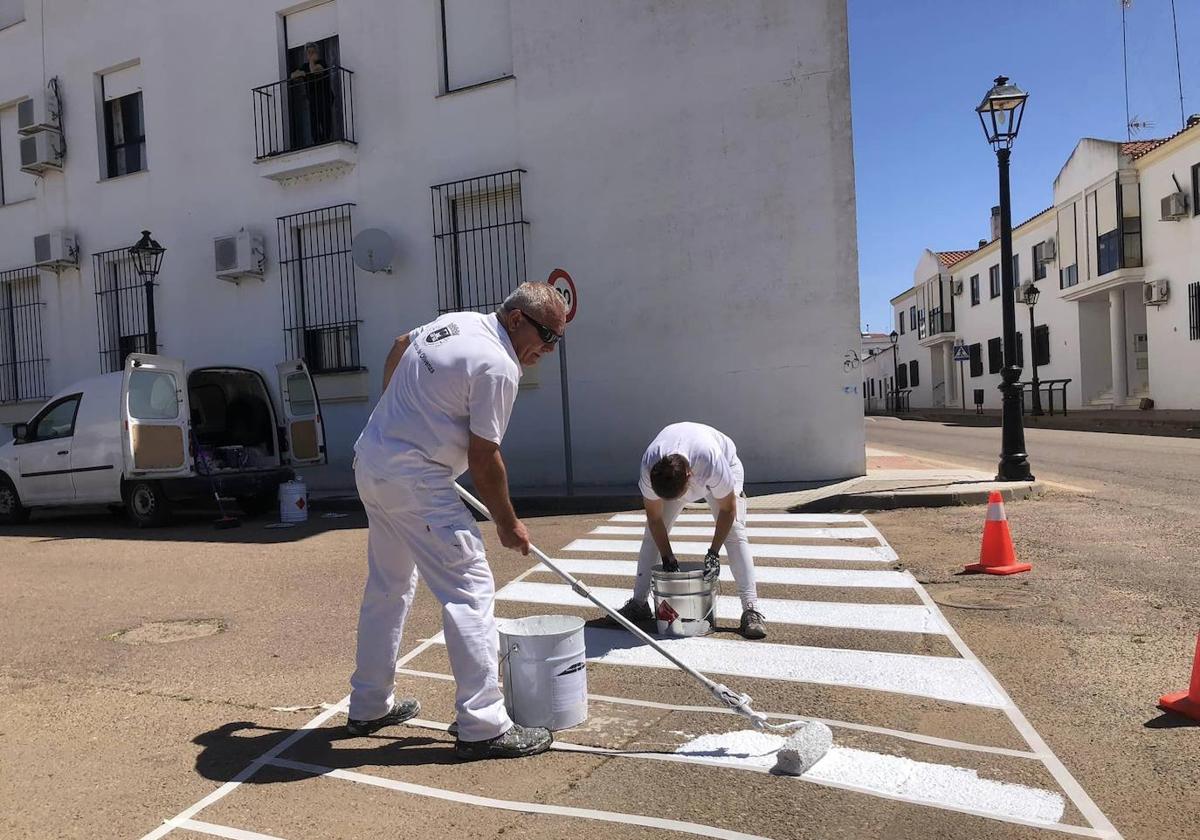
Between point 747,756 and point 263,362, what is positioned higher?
point 263,362

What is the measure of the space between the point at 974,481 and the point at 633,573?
561 cm

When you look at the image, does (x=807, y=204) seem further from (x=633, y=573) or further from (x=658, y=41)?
(x=633, y=573)

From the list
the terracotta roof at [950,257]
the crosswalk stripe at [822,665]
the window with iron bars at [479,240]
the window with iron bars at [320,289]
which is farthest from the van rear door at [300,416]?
the terracotta roof at [950,257]

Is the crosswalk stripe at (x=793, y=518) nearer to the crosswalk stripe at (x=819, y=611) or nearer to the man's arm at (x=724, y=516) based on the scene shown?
the crosswalk stripe at (x=819, y=611)

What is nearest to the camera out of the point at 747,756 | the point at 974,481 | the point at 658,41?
the point at 747,756

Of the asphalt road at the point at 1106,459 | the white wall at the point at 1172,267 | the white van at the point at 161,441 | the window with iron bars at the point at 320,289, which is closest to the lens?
the asphalt road at the point at 1106,459

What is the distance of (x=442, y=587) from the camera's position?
348cm

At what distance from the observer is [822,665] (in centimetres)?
455

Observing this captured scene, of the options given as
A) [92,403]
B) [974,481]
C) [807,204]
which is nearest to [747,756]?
[974,481]

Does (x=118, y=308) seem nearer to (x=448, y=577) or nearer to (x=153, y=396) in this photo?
(x=153, y=396)

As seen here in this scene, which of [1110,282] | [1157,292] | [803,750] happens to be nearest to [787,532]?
[803,750]

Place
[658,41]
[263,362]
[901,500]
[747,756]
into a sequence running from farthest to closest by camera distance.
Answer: [263,362]
[658,41]
[901,500]
[747,756]

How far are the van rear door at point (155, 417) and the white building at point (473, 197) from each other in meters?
3.58

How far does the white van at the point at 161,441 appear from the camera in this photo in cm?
1108
